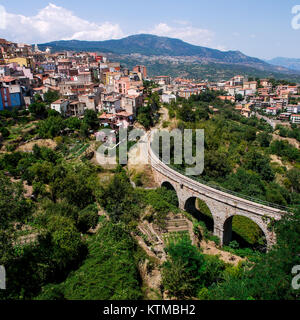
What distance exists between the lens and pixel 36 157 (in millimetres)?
24328

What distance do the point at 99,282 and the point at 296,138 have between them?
44359 mm

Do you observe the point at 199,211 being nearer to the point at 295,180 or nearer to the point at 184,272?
the point at 184,272

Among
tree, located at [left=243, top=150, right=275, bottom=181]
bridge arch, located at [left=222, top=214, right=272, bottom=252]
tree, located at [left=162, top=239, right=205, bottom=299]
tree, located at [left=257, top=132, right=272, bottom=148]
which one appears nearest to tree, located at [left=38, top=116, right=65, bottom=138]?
bridge arch, located at [left=222, top=214, right=272, bottom=252]

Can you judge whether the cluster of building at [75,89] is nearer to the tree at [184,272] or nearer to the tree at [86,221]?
the tree at [86,221]

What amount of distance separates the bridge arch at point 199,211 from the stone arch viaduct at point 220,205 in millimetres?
432

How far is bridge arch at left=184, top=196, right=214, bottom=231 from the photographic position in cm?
1961

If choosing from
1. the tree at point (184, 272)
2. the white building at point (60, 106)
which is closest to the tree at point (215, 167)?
the tree at point (184, 272)

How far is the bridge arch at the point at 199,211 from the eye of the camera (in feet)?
64.3

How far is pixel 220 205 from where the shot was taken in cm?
1647

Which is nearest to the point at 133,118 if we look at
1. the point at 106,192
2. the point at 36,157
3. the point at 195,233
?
the point at 36,157

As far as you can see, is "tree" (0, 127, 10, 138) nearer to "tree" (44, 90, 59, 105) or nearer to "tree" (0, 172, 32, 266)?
"tree" (44, 90, 59, 105)

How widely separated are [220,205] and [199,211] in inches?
184

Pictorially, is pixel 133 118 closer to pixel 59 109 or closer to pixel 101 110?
pixel 101 110
